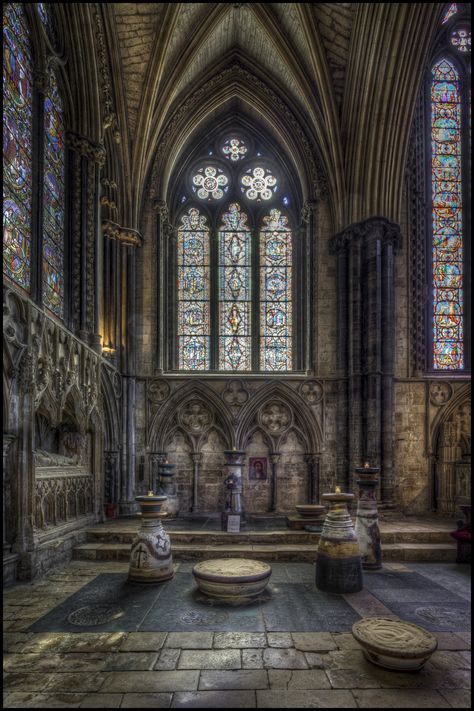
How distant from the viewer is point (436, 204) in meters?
12.8

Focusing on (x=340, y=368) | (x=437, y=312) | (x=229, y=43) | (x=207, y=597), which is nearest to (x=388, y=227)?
(x=437, y=312)

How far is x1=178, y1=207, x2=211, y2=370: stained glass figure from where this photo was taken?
44.1 feet

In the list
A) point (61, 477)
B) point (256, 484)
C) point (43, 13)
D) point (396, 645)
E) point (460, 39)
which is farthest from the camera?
point (460, 39)

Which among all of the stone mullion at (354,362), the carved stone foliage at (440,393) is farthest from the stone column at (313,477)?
the carved stone foliage at (440,393)

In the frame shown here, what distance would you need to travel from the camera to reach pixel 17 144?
7473 mm

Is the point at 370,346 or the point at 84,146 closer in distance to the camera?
the point at 84,146

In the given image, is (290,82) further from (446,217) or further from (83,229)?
(83,229)

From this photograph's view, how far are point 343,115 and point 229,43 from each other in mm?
3657

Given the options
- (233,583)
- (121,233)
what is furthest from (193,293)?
(233,583)

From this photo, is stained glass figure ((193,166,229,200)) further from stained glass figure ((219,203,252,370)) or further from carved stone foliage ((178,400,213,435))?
carved stone foliage ((178,400,213,435))

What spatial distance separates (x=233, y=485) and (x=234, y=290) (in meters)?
6.46

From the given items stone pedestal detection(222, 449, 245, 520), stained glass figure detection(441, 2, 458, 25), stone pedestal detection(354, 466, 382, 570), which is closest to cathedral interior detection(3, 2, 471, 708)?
stone pedestal detection(222, 449, 245, 520)

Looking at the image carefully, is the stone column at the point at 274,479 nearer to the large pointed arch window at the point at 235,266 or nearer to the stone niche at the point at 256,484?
the stone niche at the point at 256,484

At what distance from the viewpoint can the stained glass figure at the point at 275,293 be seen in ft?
44.3
